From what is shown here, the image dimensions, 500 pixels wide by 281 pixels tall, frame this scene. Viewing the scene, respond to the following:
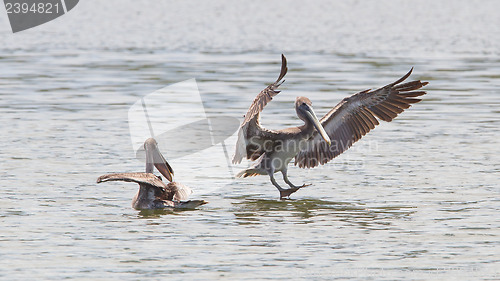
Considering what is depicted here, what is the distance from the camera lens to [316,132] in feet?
38.3

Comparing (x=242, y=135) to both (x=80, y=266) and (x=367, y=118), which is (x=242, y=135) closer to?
(x=367, y=118)

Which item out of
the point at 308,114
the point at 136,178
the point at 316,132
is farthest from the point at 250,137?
the point at 136,178

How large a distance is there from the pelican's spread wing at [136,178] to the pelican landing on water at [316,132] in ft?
3.60

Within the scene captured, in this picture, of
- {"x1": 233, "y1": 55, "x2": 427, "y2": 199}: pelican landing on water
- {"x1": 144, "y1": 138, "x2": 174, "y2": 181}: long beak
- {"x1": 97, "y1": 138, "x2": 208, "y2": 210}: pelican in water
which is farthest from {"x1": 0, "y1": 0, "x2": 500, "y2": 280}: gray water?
{"x1": 144, "y1": 138, "x2": 174, "y2": 181}: long beak

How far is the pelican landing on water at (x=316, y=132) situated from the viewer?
1116 cm

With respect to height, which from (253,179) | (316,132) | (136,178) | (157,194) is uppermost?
(316,132)

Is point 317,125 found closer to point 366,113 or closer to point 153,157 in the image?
point 366,113

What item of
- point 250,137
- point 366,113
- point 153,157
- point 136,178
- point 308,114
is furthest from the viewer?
point 366,113

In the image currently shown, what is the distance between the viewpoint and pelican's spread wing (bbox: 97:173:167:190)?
9.65 meters

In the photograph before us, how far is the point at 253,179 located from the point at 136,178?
286 cm

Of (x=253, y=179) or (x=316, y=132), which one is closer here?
(x=316, y=132)

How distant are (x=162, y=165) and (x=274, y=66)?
1356 centimetres

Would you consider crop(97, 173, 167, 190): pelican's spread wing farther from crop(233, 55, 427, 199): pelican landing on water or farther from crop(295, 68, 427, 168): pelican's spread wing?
crop(295, 68, 427, 168): pelican's spread wing

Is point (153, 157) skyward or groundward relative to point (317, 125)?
groundward
